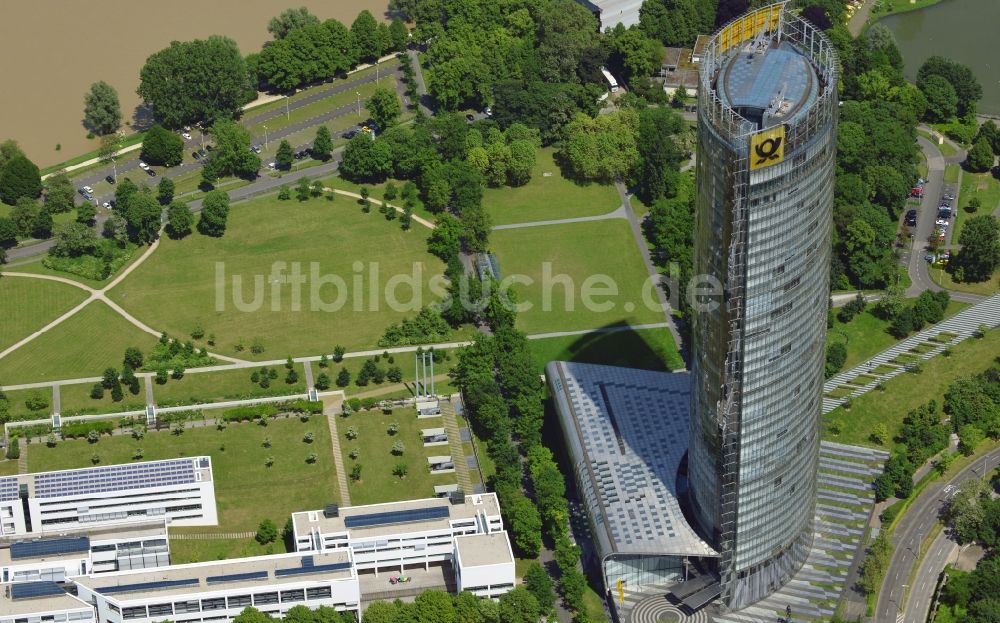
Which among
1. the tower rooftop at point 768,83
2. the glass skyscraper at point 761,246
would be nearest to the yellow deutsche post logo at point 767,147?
the glass skyscraper at point 761,246

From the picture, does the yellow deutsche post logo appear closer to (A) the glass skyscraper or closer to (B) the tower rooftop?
(A) the glass skyscraper

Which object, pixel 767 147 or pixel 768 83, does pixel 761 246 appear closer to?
pixel 767 147

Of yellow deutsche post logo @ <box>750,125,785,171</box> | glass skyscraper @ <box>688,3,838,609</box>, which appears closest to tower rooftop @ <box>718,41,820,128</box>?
glass skyscraper @ <box>688,3,838,609</box>

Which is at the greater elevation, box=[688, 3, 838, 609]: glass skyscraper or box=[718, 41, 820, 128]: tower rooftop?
box=[718, 41, 820, 128]: tower rooftop

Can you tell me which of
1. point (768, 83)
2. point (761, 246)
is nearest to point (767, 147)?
point (768, 83)

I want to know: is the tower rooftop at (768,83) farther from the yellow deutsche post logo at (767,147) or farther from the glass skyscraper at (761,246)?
the yellow deutsche post logo at (767,147)

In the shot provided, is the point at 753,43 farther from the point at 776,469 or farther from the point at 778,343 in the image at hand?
the point at 776,469

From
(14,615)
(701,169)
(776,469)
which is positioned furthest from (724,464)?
(14,615)
